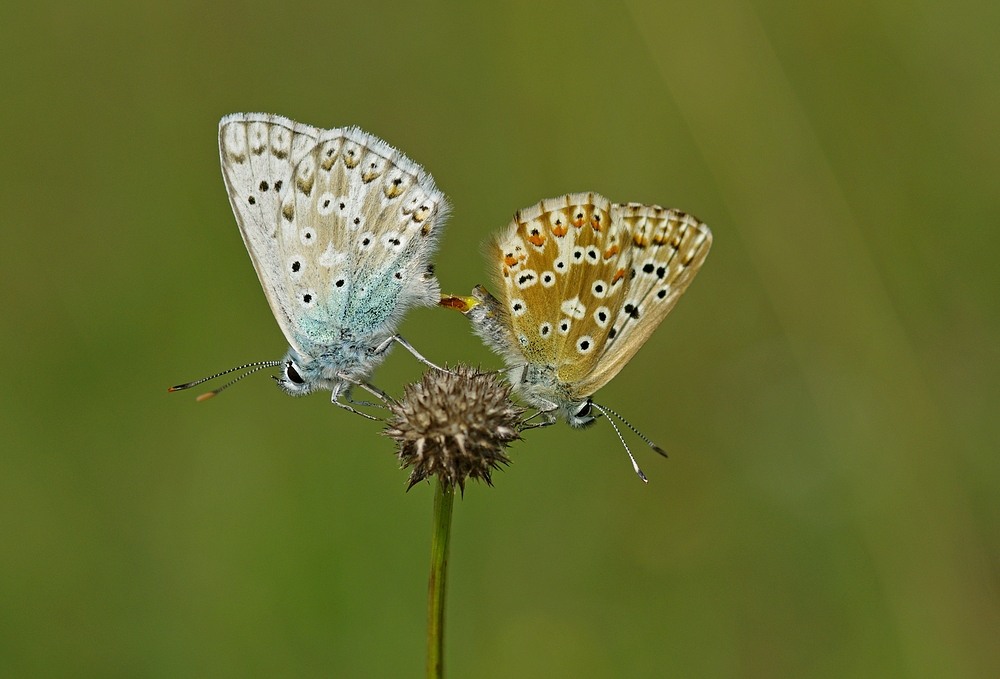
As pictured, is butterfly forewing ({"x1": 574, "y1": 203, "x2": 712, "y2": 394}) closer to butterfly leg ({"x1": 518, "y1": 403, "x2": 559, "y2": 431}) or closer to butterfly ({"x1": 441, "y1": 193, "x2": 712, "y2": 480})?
butterfly ({"x1": 441, "y1": 193, "x2": 712, "y2": 480})

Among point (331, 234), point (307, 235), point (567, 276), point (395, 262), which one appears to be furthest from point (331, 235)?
point (567, 276)

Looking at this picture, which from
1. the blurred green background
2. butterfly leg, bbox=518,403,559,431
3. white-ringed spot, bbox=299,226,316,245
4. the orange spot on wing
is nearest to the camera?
butterfly leg, bbox=518,403,559,431

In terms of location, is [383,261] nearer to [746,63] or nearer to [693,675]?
[693,675]

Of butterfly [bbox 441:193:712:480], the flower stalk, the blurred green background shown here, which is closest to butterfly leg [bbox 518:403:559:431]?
butterfly [bbox 441:193:712:480]

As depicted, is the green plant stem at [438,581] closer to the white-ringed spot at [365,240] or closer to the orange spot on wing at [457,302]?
the orange spot on wing at [457,302]

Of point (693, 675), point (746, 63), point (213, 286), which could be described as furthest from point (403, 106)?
point (693, 675)

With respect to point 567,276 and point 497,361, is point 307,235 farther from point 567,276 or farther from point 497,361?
point 497,361

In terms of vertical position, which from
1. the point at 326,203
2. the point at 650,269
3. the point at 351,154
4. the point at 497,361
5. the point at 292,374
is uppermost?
the point at 351,154
